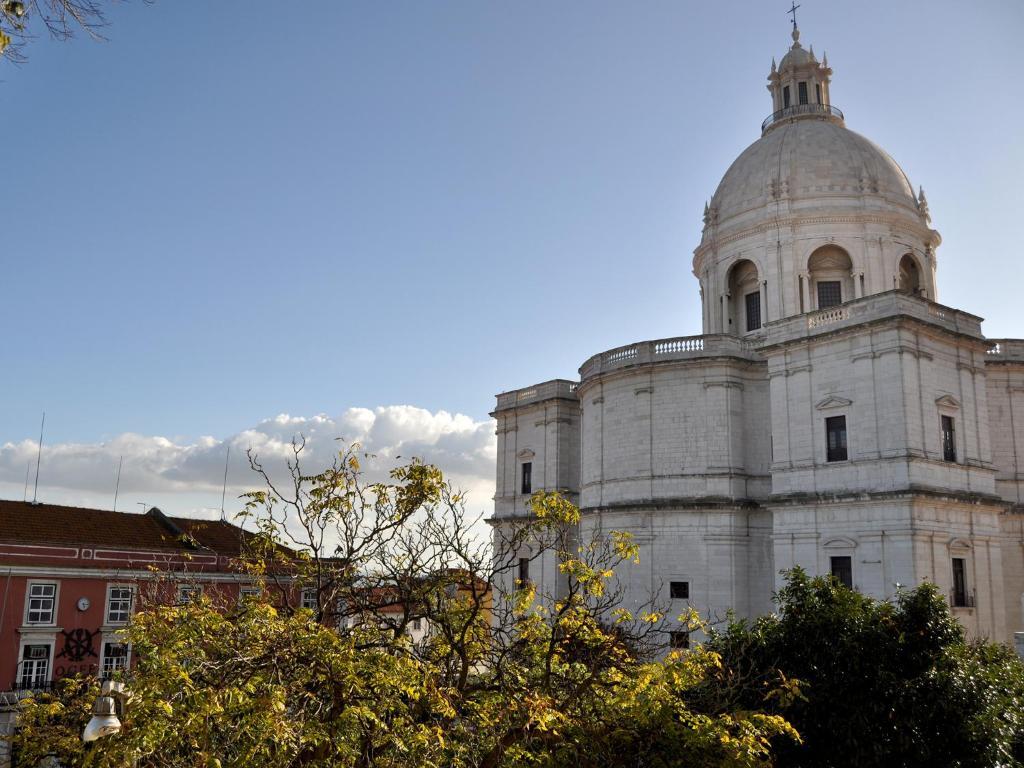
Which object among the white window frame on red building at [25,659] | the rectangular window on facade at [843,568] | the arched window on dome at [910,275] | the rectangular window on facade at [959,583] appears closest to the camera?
the rectangular window on facade at [959,583]

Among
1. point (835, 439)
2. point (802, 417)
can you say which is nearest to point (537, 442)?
point (802, 417)

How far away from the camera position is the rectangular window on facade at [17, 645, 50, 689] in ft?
91.6

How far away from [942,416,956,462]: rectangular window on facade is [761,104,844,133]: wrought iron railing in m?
20.3

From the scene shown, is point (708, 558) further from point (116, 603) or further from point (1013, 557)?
point (116, 603)

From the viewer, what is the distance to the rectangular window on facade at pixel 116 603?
30.6m

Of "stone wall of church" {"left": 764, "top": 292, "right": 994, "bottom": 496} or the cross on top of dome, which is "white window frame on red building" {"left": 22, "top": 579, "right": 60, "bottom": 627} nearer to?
"stone wall of church" {"left": 764, "top": 292, "right": 994, "bottom": 496}

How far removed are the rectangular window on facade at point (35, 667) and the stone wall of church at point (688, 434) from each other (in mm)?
21325

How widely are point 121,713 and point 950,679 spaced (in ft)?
44.2

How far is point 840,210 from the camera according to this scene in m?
35.1

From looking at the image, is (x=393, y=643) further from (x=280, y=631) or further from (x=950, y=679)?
(x=950, y=679)

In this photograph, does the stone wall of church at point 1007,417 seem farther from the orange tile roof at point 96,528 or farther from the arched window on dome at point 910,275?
the orange tile roof at point 96,528

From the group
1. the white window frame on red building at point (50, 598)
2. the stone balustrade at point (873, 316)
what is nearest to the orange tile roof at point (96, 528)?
the white window frame on red building at point (50, 598)

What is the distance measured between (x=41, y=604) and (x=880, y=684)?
2818 centimetres

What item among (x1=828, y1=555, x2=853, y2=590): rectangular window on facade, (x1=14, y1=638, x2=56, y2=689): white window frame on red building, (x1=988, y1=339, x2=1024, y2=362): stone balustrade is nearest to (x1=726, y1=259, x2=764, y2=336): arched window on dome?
(x1=988, y1=339, x2=1024, y2=362): stone balustrade
